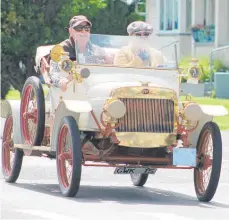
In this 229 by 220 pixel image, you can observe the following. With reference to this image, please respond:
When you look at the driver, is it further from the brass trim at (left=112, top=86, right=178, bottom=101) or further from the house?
the house

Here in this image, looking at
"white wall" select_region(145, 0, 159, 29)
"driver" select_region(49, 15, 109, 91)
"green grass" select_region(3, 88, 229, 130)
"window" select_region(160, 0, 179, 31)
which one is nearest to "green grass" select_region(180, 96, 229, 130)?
"green grass" select_region(3, 88, 229, 130)

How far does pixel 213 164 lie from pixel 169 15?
126 ft

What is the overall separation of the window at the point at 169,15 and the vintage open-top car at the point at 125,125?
35.8 m

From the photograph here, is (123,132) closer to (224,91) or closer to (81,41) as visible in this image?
(81,41)

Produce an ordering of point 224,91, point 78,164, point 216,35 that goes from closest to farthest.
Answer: point 78,164 → point 224,91 → point 216,35

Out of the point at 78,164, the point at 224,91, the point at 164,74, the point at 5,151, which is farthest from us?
the point at 224,91

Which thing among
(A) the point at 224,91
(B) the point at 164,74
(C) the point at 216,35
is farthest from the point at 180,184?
(C) the point at 216,35

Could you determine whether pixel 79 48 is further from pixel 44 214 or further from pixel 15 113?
pixel 44 214

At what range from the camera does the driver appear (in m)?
13.4

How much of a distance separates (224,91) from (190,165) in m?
24.8

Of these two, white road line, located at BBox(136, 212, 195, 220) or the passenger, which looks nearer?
white road line, located at BBox(136, 212, 195, 220)

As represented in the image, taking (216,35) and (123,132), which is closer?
(123,132)

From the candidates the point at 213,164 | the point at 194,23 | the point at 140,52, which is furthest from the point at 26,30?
the point at 213,164

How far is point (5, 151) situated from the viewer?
1447cm
